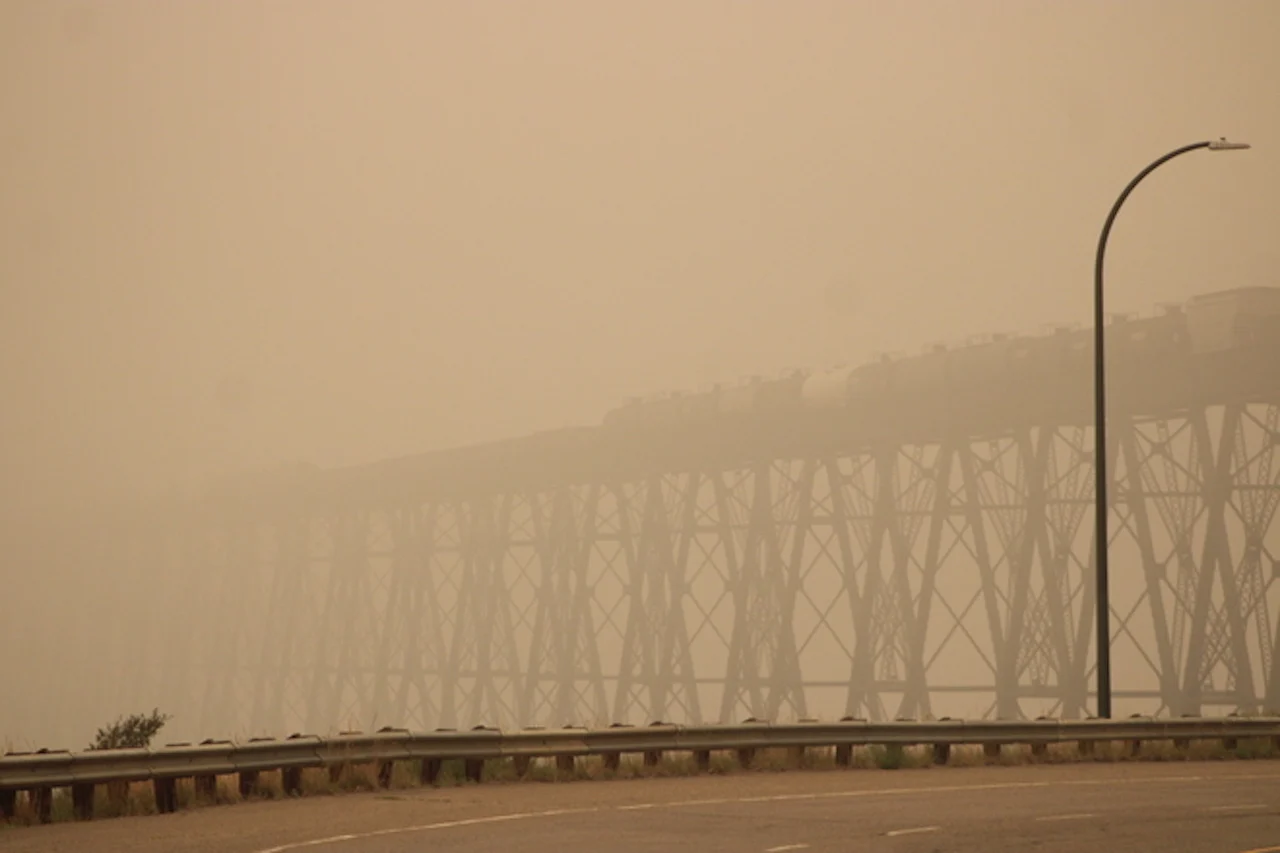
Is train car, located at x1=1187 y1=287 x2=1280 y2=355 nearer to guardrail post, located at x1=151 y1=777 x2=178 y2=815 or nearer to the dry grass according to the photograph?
the dry grass

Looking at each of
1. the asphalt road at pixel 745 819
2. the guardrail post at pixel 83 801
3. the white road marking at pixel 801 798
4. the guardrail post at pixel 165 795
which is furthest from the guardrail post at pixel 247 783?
the white road marking at pixel 801 798

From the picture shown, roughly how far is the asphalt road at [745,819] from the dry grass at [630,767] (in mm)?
353

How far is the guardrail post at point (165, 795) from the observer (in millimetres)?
13023

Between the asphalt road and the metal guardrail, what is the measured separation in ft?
1.08

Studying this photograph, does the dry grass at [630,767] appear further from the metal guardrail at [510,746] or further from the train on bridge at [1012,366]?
the train on bridge at [1012,366]

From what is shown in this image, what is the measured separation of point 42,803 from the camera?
12.4m

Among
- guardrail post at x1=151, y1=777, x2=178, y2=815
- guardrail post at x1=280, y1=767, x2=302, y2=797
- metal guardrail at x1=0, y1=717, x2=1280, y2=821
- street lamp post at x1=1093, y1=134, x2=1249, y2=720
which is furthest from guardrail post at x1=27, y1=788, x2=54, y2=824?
street lamp post at x1=1093, y1=134, x2=1249, y2=720

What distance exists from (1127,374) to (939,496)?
506 cm

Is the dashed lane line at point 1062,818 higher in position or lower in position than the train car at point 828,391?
lower

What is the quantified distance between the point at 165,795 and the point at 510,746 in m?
3.14

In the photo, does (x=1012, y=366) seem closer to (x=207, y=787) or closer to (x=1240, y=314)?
(x=1240, y=314)

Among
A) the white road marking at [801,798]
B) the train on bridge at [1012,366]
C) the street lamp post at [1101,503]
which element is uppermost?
the train on bridge at [1012,366]

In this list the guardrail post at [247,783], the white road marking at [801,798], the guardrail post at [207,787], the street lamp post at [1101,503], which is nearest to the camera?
the white road marking at [801,798]

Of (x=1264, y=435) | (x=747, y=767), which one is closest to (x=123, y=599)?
(x=1264, y=435)
